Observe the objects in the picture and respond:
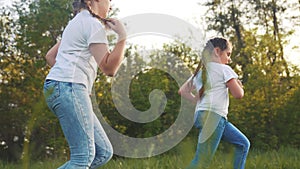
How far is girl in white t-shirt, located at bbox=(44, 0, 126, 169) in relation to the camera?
2250 millimetres

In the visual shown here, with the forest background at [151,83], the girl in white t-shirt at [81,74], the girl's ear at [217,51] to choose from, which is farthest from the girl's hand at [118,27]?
the forest background at [151,83]

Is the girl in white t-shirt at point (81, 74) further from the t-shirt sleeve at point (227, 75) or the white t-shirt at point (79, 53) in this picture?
the t-shirt sleeve at point (227, 75)

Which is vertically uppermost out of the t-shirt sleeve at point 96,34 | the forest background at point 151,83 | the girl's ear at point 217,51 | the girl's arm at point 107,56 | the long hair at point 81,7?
the long hair at point 81,7

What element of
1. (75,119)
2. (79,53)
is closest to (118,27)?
(79,53)

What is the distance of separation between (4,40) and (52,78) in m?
7.59

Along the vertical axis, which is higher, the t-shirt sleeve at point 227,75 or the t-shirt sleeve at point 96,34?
the t-shirt sleeve at point 96,34

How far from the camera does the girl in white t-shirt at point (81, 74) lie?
7.38 feet

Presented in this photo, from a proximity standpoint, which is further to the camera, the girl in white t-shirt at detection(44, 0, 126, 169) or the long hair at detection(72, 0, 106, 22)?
the long hair at detection(72, 0, 106, 22)

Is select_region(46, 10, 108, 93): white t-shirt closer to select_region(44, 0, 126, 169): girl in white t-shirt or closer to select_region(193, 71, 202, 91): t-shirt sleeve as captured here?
select_region(44, 0, 126, 169): girl in white t-shirt

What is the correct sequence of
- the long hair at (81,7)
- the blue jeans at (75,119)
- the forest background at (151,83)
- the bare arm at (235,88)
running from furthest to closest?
the forest background at (151,83) < the bare arm at (235,88) < the long hair at (81,7) < the blue jeans at (75,119)

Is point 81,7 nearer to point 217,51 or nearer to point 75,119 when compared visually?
point 75,119

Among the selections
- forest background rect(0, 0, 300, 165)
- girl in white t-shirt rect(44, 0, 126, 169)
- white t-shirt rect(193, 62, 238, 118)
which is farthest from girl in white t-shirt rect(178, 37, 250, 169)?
forest background rect(0, 0, 300, 165)

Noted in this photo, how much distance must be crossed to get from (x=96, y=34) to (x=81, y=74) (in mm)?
202

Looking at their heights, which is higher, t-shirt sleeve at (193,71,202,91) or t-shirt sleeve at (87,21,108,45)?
t-shirt sleeve at (87,21,108,45)
